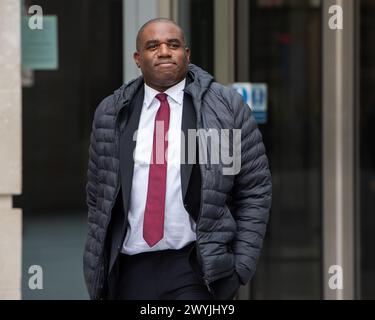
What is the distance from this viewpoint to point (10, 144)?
5086 millimetres

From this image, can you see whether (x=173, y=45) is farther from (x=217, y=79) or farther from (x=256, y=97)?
(x=256, y=97)

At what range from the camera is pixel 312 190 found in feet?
22.5

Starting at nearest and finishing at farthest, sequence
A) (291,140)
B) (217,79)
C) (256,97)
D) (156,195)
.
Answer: (156,195)
(217,79)
(256,97)
(291,140)

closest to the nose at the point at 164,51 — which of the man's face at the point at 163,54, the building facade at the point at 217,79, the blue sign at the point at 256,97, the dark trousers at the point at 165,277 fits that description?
the man's face at the point at 163,54

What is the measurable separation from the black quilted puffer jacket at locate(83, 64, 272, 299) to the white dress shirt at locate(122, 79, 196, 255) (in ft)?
0.25

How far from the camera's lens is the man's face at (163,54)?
332 centimetres

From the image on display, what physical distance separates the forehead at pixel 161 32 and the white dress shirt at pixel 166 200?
29cm

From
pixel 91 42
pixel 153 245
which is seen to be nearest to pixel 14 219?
pixel 91 42

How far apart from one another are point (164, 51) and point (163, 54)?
0.04ft

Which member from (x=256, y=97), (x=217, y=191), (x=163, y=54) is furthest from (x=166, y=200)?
(x=256, y=97)

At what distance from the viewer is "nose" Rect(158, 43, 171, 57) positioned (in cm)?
330

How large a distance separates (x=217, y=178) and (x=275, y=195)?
357 centimetres

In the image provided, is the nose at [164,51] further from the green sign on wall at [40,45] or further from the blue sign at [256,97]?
the blue sign at [256,97]

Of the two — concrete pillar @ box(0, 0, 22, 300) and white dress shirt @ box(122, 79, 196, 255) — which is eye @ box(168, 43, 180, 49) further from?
concrete pillar @ box(0, 0, 22, 300)
